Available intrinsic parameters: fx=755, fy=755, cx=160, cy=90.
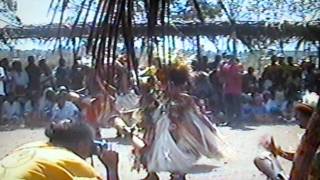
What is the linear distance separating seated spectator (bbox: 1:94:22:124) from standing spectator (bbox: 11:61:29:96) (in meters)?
0.11

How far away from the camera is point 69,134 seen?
290 cm

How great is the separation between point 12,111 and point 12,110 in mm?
14

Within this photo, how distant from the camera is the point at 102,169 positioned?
5207mm

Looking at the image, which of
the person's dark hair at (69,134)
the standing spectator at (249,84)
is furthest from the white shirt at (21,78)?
the person's dark hair at (69,134)

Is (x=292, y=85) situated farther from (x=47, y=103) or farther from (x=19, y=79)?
(x=19, y=79)

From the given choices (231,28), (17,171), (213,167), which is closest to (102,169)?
(213,167)

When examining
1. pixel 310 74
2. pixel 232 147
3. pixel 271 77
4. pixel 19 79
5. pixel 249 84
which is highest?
pixel 310 74

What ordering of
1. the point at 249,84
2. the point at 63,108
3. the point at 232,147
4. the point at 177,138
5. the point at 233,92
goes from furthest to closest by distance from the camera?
the point at 249,84, the point at 233,92, the point at 232,147, the point at 63,108, the point at 177,138

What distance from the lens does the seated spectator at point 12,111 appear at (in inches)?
352

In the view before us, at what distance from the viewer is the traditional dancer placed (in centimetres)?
557

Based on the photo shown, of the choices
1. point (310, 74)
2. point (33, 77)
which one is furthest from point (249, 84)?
point (310, 74)

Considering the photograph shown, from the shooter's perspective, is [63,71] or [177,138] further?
[177,138]

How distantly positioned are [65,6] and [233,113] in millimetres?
8171

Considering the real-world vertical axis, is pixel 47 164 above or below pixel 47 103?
above
